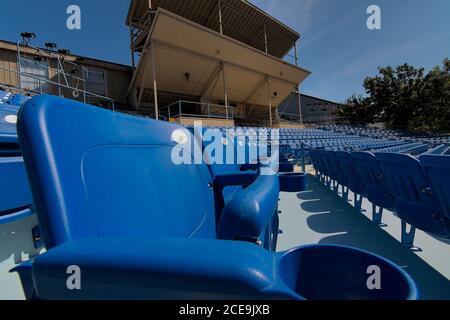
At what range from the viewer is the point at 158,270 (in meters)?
0.25

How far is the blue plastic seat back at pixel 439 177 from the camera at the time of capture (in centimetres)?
99

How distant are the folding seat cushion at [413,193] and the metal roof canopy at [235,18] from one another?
10613mm

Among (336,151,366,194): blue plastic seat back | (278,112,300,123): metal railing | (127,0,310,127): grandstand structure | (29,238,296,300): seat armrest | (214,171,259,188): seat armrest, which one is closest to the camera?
(29,238,296,300): seat armrest

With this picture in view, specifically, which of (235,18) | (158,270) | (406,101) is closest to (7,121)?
(158,270)

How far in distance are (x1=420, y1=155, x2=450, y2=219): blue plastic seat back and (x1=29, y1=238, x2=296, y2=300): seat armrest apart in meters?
1.16

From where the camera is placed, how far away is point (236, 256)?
0.25 meters

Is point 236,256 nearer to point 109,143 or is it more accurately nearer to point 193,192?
point 109,143

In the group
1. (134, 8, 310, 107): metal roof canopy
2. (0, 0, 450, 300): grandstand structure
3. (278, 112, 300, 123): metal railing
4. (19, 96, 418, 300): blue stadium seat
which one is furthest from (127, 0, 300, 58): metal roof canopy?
(19, 96, 418, 300): blue stadium seat

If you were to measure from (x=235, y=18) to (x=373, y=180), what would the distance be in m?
13.5

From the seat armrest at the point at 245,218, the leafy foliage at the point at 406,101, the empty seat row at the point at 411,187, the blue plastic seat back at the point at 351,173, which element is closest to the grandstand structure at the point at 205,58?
the blue plastic seat back at the point at 351,173

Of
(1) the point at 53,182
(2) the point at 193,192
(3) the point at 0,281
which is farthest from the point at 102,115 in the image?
(3) the point at 0,281

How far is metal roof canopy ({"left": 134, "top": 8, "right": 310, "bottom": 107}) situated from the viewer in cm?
919

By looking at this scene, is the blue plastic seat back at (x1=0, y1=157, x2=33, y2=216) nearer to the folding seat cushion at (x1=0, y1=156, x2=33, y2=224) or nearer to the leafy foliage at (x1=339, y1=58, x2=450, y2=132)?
the folding seat cushion at (x1=0, y1=156, x2=33, y2=224)
